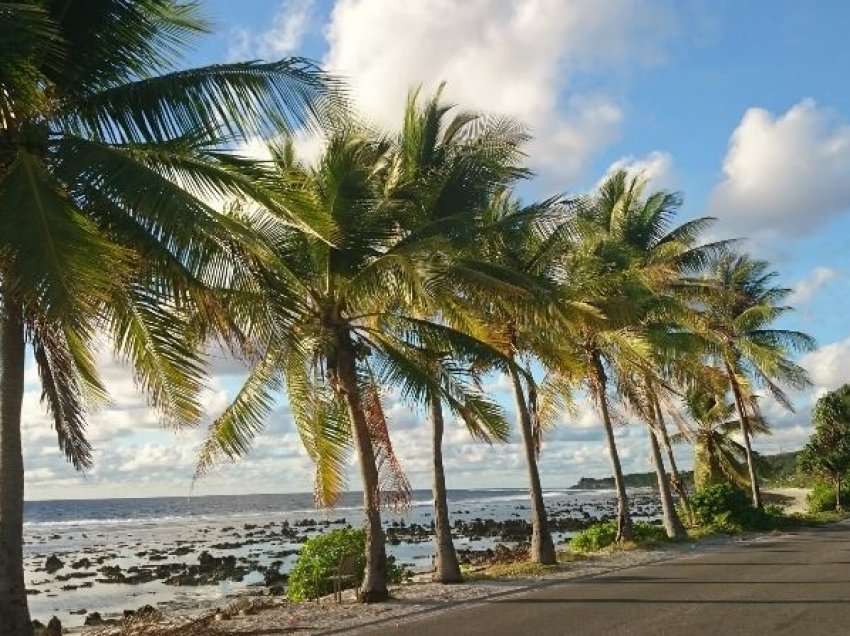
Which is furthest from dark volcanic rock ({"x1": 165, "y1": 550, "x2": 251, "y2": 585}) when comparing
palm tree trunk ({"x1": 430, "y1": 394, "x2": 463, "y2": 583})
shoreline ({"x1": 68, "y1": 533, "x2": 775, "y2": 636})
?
palm tree trunk ({"x1": 430, "y1": 394, "x2": 463, "y2": 583})

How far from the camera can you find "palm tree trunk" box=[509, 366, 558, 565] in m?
19.3

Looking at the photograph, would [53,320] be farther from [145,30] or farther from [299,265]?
[299,265]

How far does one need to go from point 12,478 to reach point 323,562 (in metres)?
7.49

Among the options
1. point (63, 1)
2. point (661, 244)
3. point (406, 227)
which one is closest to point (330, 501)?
point (406, 227)

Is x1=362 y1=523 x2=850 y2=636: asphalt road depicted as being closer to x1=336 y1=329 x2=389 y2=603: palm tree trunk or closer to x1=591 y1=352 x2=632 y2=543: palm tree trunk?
x1=336 y1=329 x2=389 y2=603: palm tree trunk

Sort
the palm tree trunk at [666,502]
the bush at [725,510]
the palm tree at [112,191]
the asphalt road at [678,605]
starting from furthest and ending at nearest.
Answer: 1. the bush at [725,510]
2. the palm tree trunk at [666,502]
3. the asphalt road at [678,605]
4. the palm tree at [112,191]

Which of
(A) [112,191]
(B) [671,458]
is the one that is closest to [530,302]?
(A) [112,191]

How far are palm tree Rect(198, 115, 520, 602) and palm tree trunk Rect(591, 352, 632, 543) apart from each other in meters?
9.11

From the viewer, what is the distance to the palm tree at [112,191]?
828 cm

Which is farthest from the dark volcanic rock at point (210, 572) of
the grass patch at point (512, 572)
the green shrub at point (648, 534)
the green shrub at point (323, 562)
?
the green shrub at point (323, 562)

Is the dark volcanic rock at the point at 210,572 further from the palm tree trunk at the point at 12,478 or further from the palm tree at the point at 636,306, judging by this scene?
the palm tree trunk at the point at 12,478

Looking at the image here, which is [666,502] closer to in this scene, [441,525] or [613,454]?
[613,454]

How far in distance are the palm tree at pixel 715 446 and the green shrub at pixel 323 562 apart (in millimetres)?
25003

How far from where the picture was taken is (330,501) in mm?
14453
